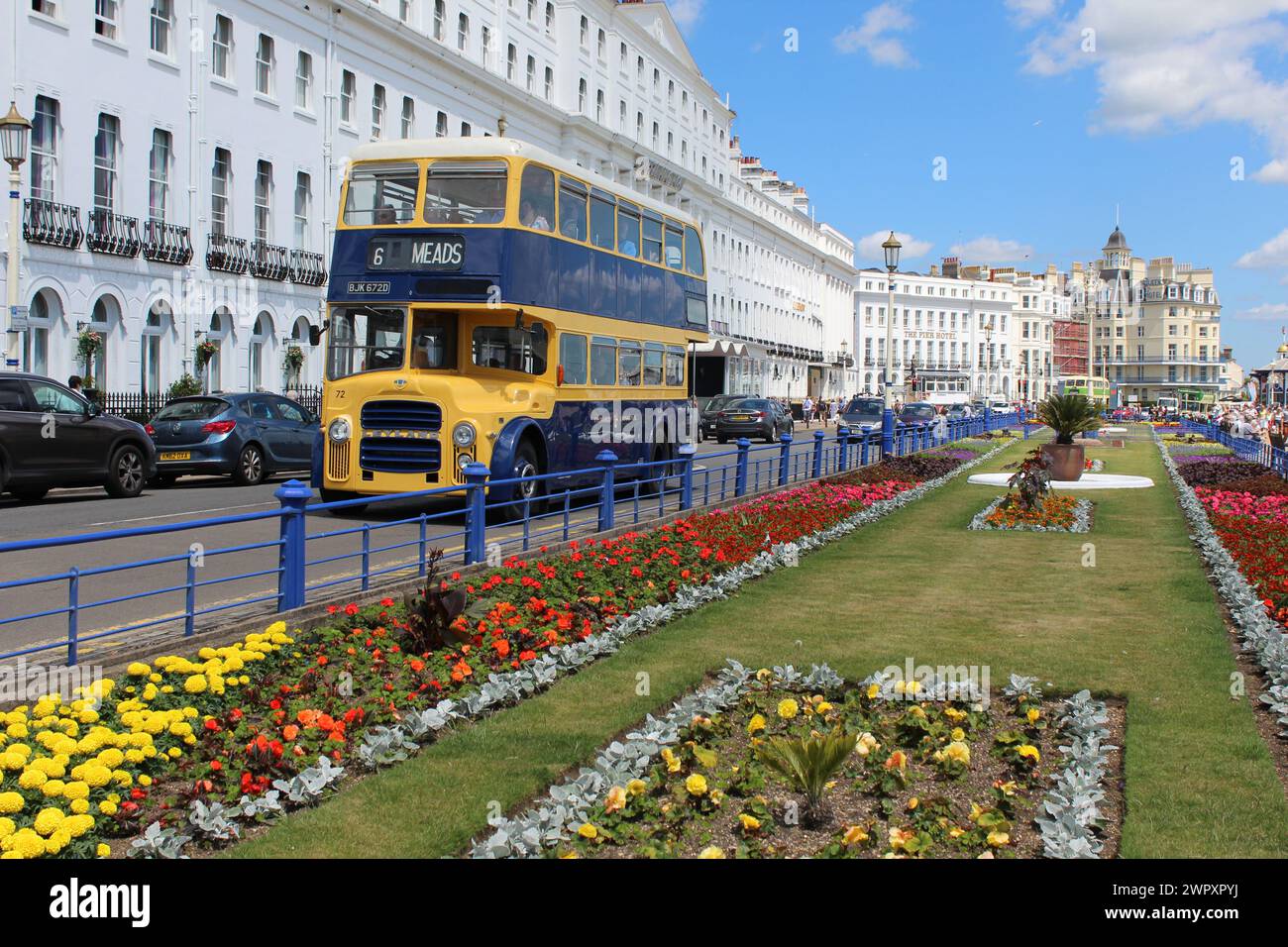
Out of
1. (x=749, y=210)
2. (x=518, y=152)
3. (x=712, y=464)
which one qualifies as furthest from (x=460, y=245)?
(x=749, y=210)

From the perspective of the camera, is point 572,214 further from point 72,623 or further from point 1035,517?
point 72,623

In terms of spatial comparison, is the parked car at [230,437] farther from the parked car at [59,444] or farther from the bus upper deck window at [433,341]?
the bus upper deck window at [433,341]

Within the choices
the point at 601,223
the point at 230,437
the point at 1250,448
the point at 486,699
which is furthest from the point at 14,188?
the point at 1250,448

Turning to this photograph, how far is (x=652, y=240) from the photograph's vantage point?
20.5 m

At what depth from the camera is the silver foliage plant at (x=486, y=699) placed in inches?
221

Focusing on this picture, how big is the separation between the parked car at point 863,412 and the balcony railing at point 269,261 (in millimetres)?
21464

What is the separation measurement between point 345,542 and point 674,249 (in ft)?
30.8

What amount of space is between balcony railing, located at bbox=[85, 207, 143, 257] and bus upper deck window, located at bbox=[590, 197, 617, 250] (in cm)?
1712

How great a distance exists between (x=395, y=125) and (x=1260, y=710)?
41.5 meters

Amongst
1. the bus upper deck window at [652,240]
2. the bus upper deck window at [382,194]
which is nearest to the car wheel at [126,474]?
the bus upper deck window at [382,194]

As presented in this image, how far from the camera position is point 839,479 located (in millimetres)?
24984

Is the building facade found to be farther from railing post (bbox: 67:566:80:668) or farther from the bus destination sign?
railing post (bbox: 67:566:80:668)

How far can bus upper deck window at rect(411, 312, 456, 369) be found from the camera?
52.5ft

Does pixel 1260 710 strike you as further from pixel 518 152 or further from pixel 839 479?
pixel 839 479
